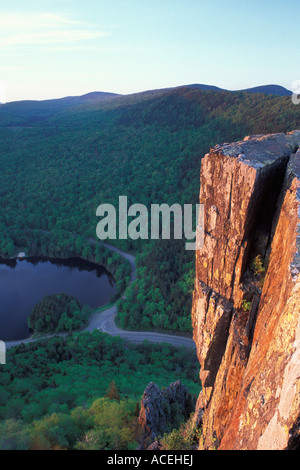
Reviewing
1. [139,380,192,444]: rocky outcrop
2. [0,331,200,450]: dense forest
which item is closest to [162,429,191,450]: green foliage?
[0,331,200,450]: dense forest

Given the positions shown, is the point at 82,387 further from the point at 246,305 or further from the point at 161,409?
the point at 246,305

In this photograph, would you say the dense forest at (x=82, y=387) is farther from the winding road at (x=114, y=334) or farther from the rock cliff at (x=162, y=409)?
the winding road at (x=114, y=334)

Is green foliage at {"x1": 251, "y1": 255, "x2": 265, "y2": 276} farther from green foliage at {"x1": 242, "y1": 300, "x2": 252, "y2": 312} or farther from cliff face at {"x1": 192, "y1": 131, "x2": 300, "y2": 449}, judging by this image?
green foliage at {"x1": 242, "y1": 300, "x2": 252, "y2": 312}

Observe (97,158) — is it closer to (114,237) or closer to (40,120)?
(114,237)

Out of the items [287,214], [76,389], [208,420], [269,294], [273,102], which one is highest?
[273,102]

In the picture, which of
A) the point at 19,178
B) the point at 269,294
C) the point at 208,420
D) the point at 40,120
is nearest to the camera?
the point at 269,294

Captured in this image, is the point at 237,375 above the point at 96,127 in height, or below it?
below

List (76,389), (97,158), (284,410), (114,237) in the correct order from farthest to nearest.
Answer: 1. (97,158)
2. (114,237)
3. (76,389)
4. (284,410)

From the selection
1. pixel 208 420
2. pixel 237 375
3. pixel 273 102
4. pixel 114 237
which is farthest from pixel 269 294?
pixel 273 102
